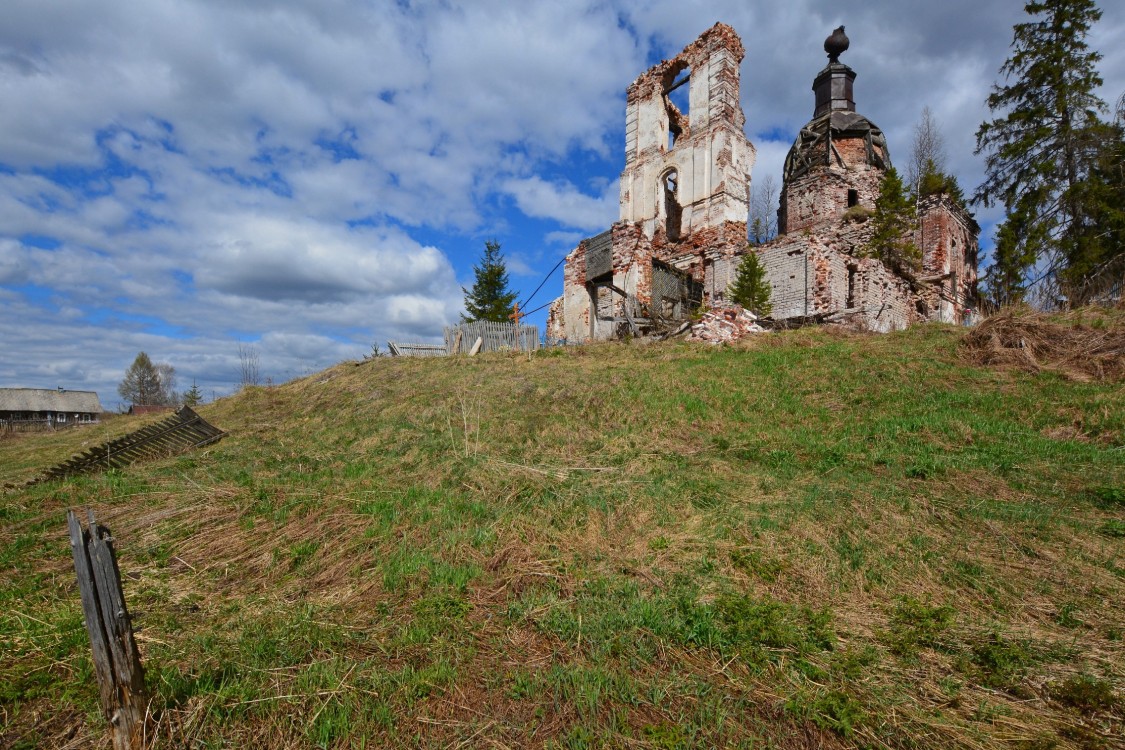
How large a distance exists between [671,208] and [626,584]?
2460 centimetres

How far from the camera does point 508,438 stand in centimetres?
806

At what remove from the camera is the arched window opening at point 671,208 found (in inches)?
985

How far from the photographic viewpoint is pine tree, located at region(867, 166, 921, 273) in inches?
800

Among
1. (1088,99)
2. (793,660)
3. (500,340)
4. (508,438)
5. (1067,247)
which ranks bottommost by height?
(793,660)

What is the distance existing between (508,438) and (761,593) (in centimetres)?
496

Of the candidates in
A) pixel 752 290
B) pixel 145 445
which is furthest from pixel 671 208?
pixel 145 445

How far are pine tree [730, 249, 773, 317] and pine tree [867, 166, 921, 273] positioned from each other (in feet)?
20.1

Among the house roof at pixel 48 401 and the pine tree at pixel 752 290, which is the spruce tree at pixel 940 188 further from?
the house roof at pixel 48 401

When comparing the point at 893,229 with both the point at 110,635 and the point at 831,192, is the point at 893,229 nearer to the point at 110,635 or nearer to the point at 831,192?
the point at 831,192

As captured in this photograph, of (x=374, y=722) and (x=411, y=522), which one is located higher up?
(x=411, y=522)

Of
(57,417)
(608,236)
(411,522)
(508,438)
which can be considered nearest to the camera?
(411,522)

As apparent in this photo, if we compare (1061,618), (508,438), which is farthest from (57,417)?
(1061,618)

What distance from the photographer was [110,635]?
2.25m

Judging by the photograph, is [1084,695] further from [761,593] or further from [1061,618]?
[761,593]
